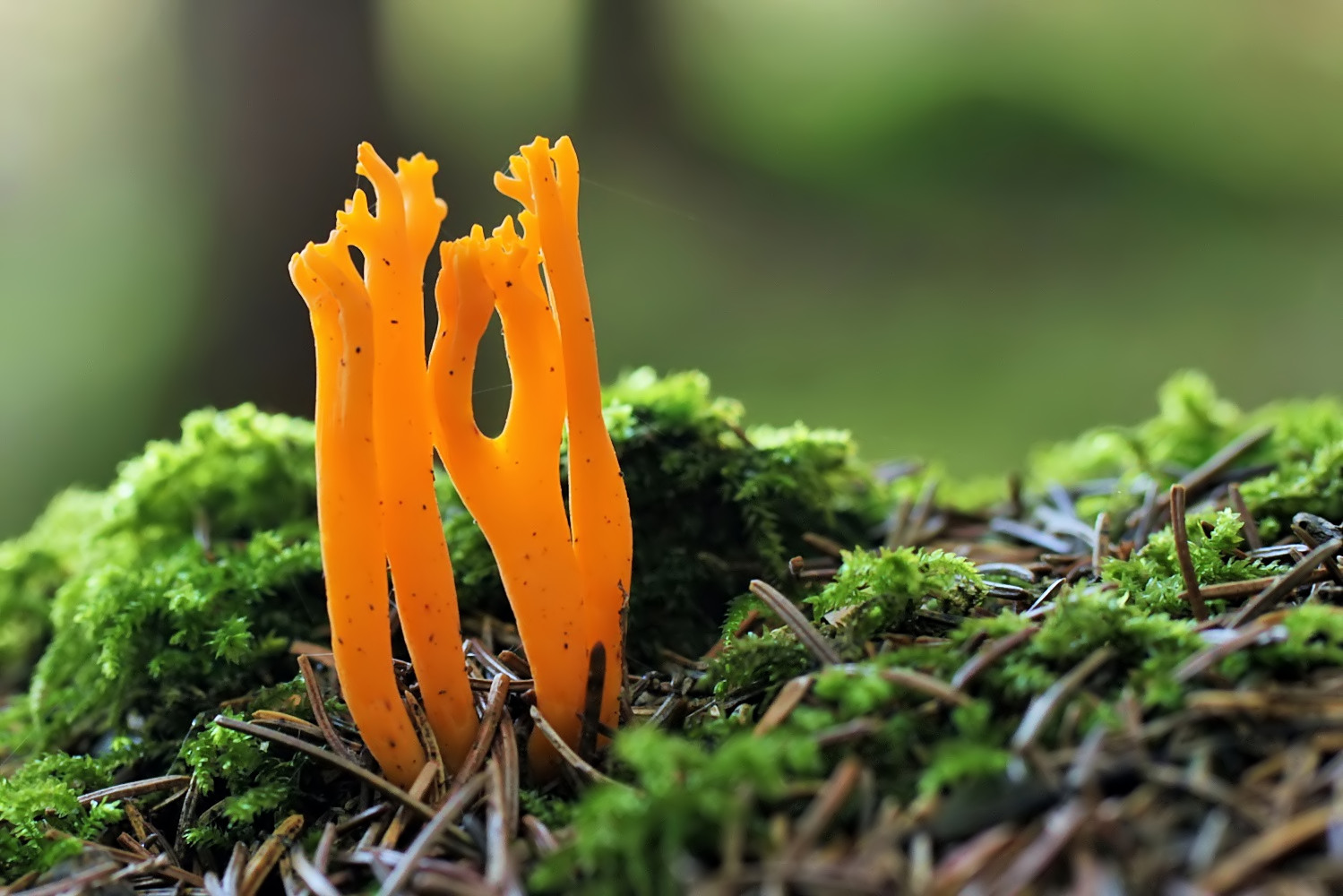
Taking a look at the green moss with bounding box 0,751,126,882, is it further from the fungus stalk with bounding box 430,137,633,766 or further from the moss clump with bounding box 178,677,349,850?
the fungus stalk with bounding box 430,137,633,766

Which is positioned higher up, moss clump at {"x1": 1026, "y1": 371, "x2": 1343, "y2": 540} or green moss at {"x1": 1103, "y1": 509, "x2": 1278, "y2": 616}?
moss clump at {"x1": 1026, "y1": 371, "x2": 1343, "y2": 540}

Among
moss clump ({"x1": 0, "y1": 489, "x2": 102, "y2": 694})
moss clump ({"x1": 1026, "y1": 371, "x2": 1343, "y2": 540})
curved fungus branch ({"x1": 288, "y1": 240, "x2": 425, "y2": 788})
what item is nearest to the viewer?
curved fungus branch ({"x1": 288, "y1": 240, "x2": 425, "y2": 788})

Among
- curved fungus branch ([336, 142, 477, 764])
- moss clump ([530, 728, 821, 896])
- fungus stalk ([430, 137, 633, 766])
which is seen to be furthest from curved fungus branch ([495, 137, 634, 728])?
moss clump ([530, 728, 821, 896])

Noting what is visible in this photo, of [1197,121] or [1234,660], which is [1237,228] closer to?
[1197,121]

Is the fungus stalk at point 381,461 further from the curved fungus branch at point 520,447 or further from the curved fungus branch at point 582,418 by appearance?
the curved fungus branch at point 582,418

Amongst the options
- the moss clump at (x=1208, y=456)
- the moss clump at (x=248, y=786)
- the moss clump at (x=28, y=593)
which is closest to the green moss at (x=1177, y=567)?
the moss clump at (x=1208, y=456)

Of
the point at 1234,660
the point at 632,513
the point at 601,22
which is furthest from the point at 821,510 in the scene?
the point at 601,22
